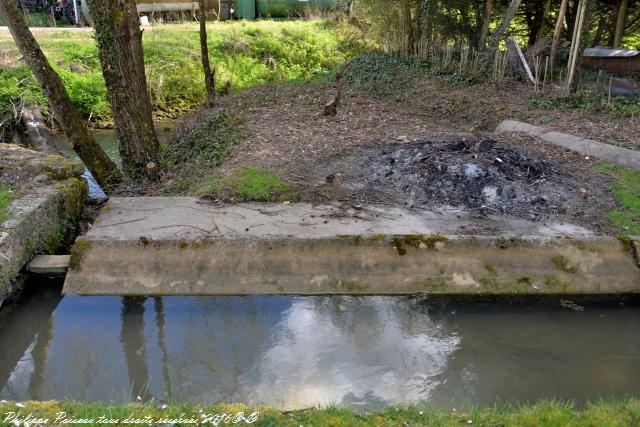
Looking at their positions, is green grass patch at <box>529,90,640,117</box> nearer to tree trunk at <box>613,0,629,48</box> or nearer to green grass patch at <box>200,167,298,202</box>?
tree trunk at <box>613,0,629,48</box>

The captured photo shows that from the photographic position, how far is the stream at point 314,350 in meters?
4.14

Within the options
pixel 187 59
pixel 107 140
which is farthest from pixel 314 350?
pixel 187 59

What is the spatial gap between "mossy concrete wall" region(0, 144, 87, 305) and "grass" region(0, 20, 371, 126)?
673cm

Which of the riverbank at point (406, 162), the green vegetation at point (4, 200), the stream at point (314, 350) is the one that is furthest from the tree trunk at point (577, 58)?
the green vegetation at point (4, 200)

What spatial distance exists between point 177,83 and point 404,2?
274 inches

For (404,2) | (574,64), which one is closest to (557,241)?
(574,64)

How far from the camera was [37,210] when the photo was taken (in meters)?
5.58

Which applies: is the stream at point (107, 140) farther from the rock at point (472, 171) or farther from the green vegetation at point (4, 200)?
the rock at point (472, 171)

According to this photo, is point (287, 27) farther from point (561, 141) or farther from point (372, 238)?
point (372, 238)

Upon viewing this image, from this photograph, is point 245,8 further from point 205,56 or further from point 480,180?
point 480,180

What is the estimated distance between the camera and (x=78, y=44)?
54.4 ft

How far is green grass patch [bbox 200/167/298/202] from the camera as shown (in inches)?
258

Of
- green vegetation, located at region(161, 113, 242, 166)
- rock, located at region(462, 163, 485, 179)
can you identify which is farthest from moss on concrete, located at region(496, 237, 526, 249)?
green vegetation, located at region(161, 113, 242, 166)

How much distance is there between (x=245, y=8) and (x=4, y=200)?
68.2 feet
